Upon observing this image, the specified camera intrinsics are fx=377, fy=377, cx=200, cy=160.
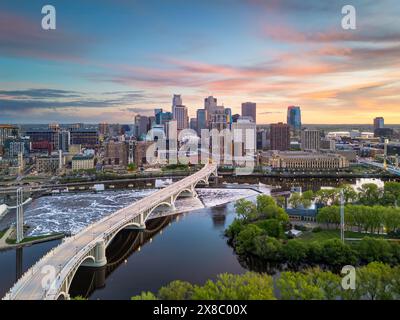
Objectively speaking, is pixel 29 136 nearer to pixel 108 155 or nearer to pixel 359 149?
pixel 108 155

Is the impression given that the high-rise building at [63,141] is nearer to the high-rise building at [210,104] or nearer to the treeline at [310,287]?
the high-rise building at [210,104]

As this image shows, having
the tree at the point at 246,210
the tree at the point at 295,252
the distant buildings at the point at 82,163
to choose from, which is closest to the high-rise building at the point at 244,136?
the distant buildings at the point at 82,163

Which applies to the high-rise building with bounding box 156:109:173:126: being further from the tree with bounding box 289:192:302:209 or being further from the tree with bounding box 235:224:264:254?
the tree with bounding box 235:224:264:254

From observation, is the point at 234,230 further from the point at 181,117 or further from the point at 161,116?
the point at 161,116
